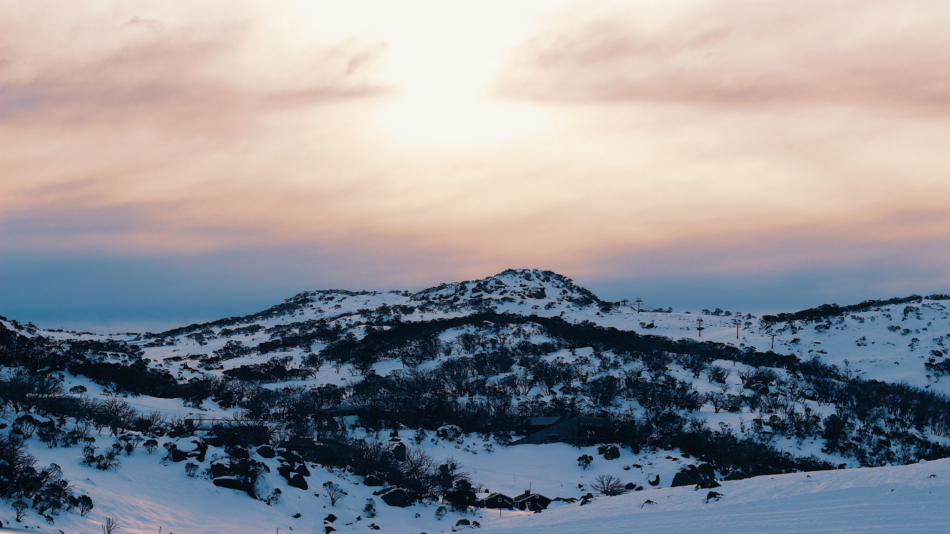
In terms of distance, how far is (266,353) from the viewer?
106875mm

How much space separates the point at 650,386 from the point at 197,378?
173 feet

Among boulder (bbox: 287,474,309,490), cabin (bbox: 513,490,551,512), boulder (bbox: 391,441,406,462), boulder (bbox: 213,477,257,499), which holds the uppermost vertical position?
boulder (bbox: 213,477,257,499)

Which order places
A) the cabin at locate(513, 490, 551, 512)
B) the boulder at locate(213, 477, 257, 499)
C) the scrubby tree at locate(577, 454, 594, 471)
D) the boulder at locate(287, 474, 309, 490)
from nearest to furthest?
the boulder at locate(213, 477, 257, 499) < the boulder at locate(287, 474, 309, 490) < the cabin at locate(513, 490, 551, 512) < the scrubby tree at locate(577, 454, 594, 471)

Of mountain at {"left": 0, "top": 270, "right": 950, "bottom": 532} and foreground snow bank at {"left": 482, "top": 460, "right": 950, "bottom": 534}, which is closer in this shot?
foreground snow bank at {"left": 482, "top": 460, "right": 950, "bottom": 534}

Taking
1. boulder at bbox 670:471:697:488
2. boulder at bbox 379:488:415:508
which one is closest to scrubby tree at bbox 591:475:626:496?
boulder at bbox 670:471:697:488

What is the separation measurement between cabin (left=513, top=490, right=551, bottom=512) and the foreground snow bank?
5093mm

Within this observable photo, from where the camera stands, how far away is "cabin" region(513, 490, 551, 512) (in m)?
38.5

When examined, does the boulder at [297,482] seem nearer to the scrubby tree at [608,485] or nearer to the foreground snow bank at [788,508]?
the foreground snow bank at [788,508]

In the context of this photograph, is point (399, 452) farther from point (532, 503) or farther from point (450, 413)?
point (450, 413)

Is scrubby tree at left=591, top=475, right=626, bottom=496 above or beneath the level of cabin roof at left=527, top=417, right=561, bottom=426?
beneath

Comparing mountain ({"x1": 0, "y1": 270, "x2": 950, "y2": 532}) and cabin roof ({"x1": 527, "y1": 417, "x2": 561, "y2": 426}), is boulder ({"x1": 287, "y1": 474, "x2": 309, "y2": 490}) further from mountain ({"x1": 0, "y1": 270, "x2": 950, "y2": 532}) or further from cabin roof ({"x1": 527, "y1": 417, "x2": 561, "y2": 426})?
cabin roof ({"x1": 527, "y1": 417, "x2": 561, "y2": 426})

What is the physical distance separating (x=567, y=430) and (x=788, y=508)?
33.6 m

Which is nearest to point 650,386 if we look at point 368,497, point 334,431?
point 334,431

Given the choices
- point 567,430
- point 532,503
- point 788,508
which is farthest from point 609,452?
point 788,508
